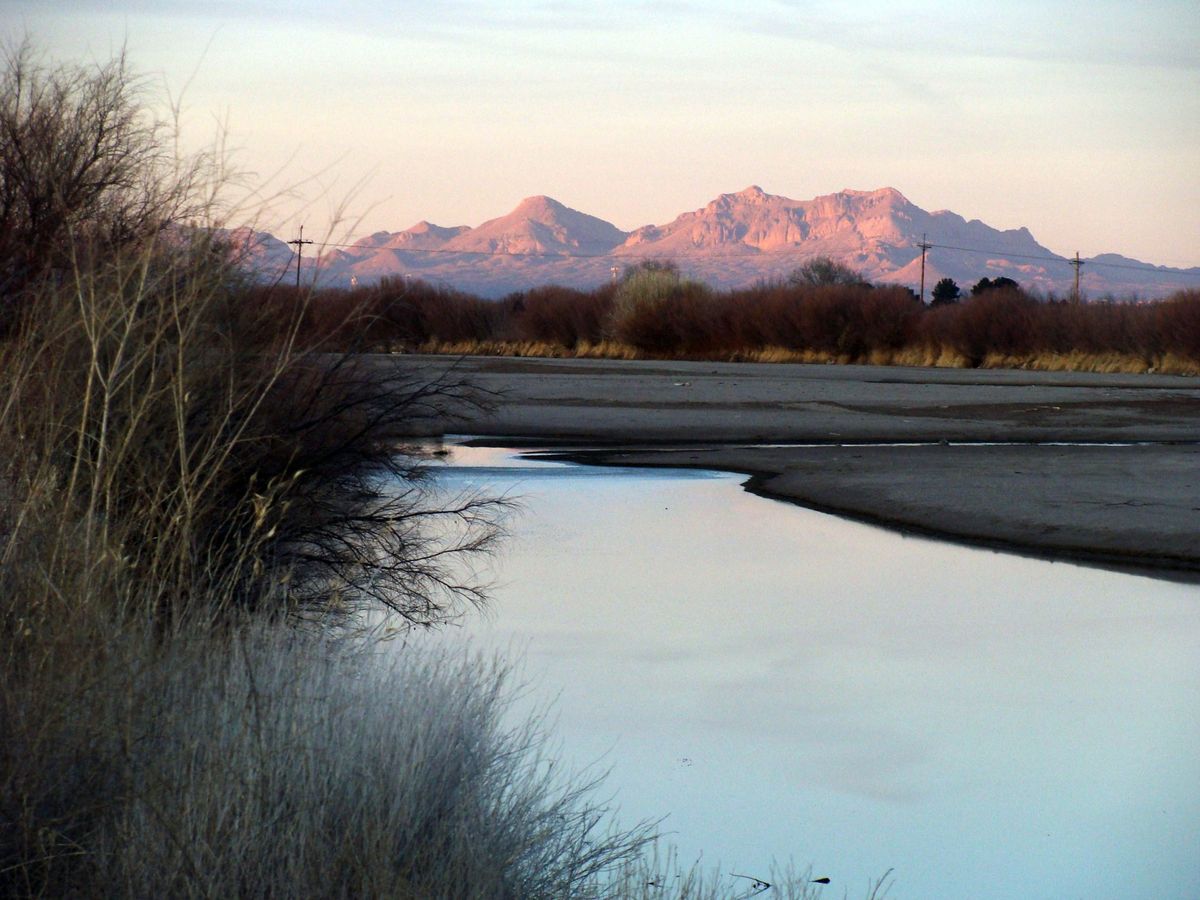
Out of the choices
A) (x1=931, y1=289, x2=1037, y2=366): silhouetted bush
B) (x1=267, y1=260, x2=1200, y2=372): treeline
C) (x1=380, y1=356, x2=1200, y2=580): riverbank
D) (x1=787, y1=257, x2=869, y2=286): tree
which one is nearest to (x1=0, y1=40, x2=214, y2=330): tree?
(x1=380, y1=356, x2=1200, y2=580): riverbank

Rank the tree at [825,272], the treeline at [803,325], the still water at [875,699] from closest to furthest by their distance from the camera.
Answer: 1. the still water at [875,699]
2. the treeline at [803,325]
3. the tree at [825,272]

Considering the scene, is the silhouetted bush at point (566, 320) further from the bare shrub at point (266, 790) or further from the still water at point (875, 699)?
the bare shrub at point (266, 790)

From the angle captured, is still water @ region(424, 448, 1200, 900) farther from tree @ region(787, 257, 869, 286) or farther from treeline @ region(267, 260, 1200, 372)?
tree @ region(787, 257, 869, 286)

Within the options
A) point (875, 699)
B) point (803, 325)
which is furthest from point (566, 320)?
point (875, 699)

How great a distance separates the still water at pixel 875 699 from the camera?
570cm

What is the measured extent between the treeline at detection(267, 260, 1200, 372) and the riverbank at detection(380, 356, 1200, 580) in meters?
7.38

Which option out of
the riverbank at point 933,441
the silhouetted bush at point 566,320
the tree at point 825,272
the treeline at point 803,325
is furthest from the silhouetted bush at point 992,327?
the tree at point 825,272

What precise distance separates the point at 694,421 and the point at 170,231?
15.9m

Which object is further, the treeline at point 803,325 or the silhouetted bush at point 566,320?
the silhouetted bush at point 566,320

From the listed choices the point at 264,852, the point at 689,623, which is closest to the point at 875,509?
the point at 689,623

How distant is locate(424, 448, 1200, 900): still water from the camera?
5.70 meters

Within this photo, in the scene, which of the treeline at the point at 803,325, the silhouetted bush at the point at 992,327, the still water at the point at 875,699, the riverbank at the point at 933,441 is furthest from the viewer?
the silhouetted bush at the point at 992,327

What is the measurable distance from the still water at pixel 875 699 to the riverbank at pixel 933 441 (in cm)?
109

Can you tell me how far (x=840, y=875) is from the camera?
212 inches
